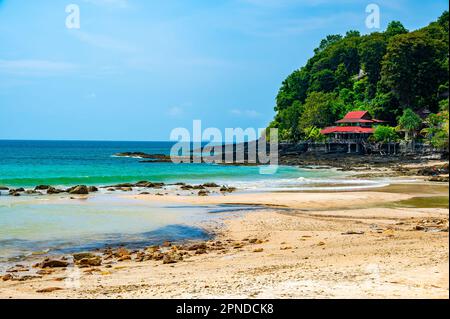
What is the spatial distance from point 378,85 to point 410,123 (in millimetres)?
15204

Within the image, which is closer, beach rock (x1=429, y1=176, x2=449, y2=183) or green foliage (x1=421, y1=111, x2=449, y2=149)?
green foliage (x1=421, y1=111, x2=449, y2=149)

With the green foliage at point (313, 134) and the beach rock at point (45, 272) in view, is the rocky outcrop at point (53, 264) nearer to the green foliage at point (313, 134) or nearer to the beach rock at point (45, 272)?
the beach rock at point (45, 272)

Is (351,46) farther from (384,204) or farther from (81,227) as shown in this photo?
(81,227)

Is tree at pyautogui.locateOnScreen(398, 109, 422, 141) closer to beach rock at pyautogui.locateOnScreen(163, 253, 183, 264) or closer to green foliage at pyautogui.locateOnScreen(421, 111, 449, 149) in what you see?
green foliage at pyautogui.locateOnScreen(421, 111, 449, 149)

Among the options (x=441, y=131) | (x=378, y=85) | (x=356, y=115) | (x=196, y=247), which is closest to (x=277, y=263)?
(x=196, y=247)

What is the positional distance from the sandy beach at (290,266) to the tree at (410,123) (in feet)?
163

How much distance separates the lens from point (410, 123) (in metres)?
68.4

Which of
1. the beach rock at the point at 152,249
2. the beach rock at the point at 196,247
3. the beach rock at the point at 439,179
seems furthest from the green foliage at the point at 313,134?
the beach rock at the point at 152,249

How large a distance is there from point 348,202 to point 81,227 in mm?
14021

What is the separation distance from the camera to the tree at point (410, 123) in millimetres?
68625

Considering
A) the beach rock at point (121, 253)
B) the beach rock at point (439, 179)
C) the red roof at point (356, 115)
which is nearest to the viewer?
the beach rock at point (121, 253)

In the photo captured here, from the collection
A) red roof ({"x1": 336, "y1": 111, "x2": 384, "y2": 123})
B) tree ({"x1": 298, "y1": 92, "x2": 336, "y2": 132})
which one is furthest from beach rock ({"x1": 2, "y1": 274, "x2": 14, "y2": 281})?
tree ({"x1": 298, "y1": 92, "x2": 336, "y2": 132})

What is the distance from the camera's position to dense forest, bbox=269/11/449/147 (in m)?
73.0

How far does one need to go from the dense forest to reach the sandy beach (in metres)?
41.3
